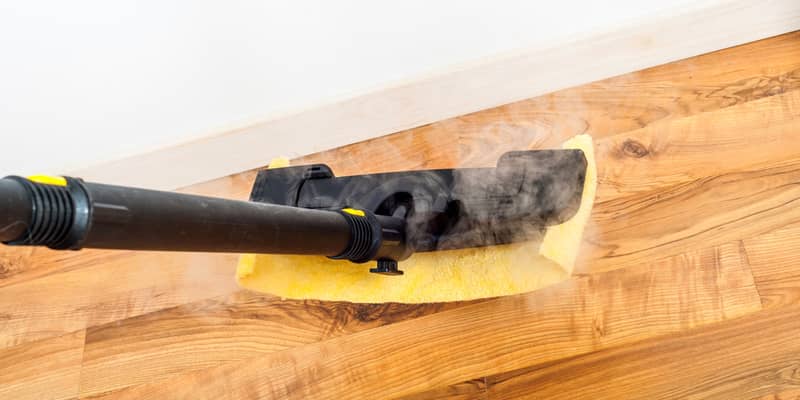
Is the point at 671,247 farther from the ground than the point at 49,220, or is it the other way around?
the point at 671,247

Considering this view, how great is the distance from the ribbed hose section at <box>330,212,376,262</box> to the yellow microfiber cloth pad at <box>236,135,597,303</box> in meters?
0.13

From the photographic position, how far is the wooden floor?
796 mm

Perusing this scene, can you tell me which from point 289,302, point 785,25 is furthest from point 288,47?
point 785,25

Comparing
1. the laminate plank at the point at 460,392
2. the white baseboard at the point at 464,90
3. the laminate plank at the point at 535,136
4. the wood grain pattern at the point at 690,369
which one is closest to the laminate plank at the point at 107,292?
the laminate plank at the point at 535,136

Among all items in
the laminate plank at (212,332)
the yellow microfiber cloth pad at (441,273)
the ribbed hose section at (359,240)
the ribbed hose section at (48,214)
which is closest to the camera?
the ribbed hose section at (48,214)

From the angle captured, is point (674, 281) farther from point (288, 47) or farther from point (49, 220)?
point (49, 220)

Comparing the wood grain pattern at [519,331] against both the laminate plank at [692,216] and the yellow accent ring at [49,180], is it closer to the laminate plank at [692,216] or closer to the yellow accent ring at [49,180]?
the laminate plank at [692,216]

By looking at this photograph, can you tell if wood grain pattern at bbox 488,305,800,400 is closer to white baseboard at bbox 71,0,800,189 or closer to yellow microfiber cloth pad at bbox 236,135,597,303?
yellow microfiber cloth pad at bbox 236,135,597,303

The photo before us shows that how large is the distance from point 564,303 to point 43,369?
73cm

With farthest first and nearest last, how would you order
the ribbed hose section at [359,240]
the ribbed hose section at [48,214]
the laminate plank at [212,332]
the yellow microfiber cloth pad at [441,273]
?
the laminate plank at [212,332], the yellow microfiber cloth pad at [441,273], the ribbed hose section at [359,240], the ribbed hose section at [48,214]

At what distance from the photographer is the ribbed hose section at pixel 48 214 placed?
0.38 metres

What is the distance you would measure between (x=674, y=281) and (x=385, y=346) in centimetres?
36

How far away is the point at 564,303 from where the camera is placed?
0.83m

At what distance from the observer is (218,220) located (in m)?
0.49
